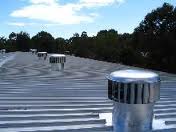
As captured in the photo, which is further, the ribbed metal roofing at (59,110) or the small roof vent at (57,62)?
the small roof vent at (57,62)

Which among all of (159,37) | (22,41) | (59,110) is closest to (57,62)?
(59,110)

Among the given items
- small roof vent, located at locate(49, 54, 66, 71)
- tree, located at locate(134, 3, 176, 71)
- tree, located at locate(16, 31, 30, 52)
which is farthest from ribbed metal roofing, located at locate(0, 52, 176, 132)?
tree, located at locate(16, 31, 30, 52)

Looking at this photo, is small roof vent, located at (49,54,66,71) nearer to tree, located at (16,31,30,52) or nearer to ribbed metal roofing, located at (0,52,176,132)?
ribbed metal roofing, located at (0,52,176,132)

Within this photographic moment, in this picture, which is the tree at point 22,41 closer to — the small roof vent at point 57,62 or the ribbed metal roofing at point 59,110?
the small roof vent at point 57,62

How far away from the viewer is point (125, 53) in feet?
144

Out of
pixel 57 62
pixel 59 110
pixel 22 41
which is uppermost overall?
pixel 22 41

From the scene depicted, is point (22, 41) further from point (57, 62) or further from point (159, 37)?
point (57, 62)

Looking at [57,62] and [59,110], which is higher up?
[57,62]

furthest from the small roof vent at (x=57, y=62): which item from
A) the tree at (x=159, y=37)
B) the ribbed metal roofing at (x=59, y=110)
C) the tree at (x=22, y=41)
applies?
the tree at (x=22, y=41)

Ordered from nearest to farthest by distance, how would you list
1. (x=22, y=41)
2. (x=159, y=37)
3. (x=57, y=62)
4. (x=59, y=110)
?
(x=59, y=110) → (x=57, y=62) → (x=159, y=37) → (x=22, y=41)

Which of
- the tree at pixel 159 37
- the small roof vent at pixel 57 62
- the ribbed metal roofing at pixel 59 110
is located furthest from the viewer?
the tree at pixel 159 37

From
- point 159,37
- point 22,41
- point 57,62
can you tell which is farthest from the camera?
point 22,41

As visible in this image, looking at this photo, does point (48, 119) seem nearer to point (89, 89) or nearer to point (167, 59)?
point (89, 89)

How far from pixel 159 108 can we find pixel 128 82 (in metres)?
3.14
